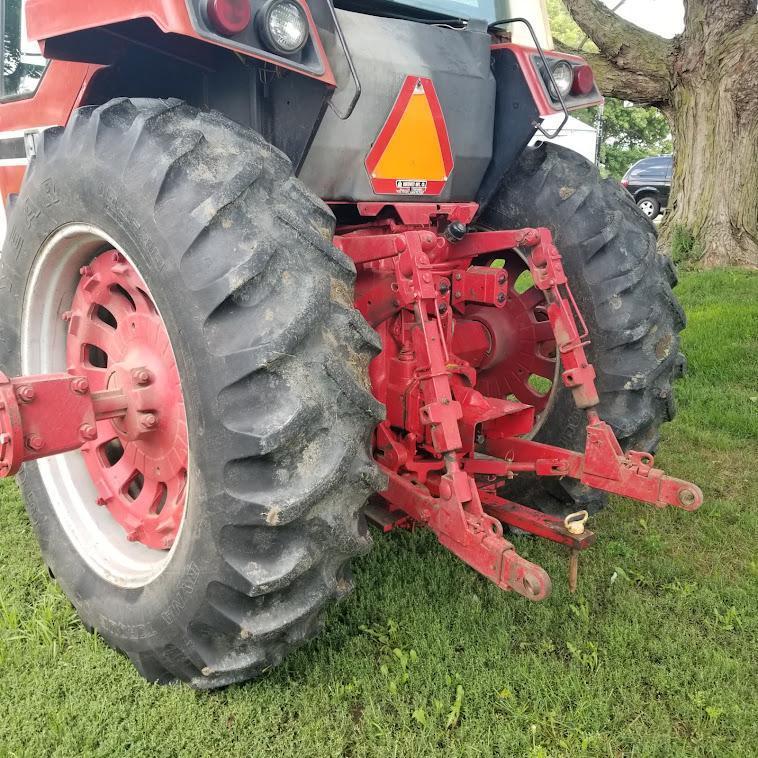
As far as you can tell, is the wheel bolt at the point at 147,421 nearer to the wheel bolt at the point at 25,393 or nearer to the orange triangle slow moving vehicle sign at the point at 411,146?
the wheel bolt at the point at 25,393

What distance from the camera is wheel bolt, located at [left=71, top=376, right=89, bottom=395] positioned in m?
2.13

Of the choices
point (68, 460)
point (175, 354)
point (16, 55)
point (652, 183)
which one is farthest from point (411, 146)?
point (652, 183)

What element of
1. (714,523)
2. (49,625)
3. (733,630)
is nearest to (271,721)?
(49,625)

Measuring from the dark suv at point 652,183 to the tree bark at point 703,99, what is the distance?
37.2 ft

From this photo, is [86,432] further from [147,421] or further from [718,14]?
[718,14]

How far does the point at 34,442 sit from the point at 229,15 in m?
1.28

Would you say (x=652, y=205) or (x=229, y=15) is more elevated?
(x=229, y=15)

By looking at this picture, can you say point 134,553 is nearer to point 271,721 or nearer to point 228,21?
point 271,721

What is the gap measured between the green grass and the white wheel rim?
0.31 meters

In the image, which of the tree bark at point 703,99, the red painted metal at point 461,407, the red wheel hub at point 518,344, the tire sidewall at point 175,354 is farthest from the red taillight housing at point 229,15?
the tree bark at point 703,99

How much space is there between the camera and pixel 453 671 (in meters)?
2.46

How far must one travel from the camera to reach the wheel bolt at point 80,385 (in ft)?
6.98

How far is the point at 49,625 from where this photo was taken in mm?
2699

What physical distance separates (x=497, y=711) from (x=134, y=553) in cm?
136
